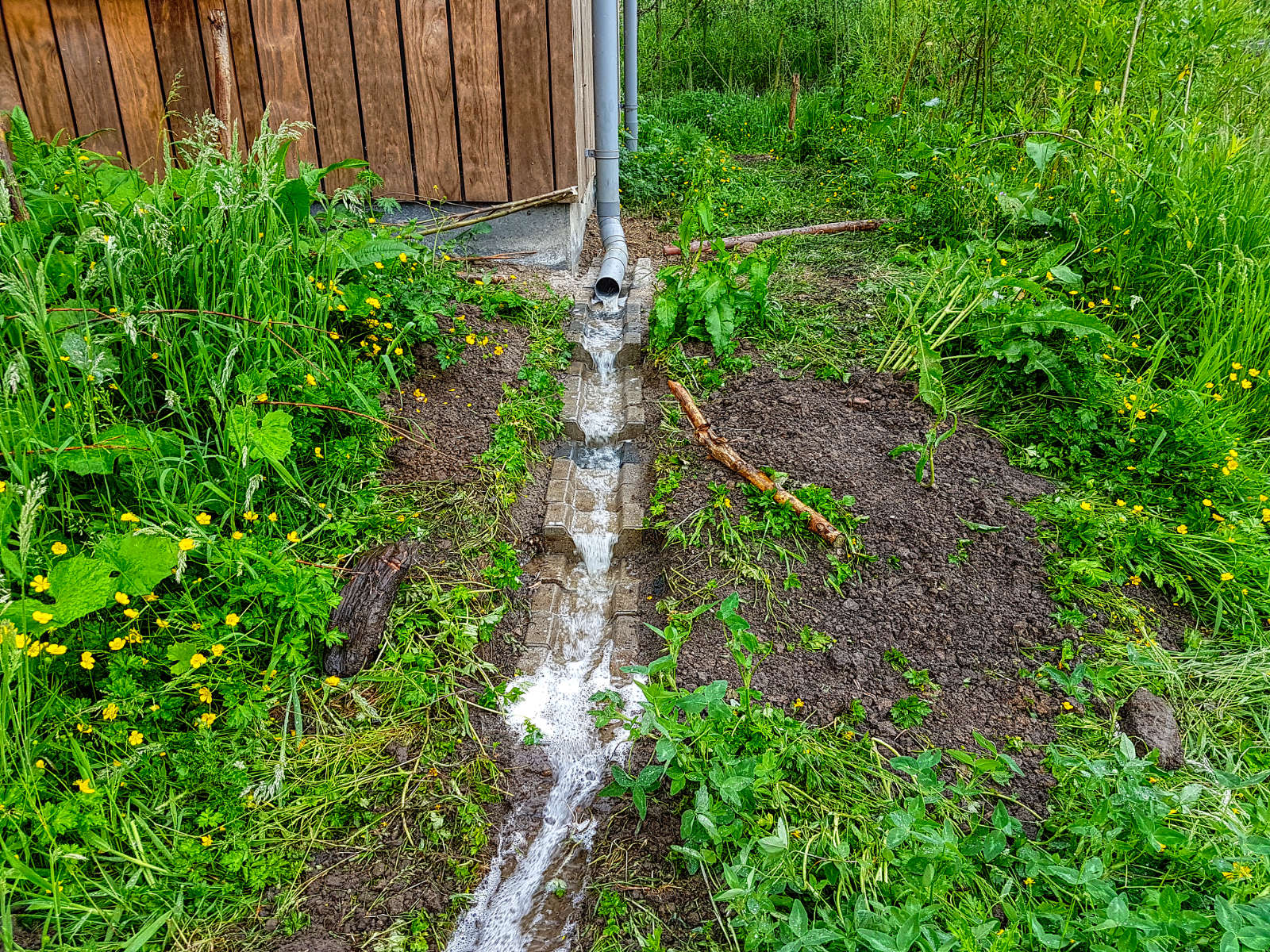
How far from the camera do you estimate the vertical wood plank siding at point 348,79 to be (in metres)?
4.38

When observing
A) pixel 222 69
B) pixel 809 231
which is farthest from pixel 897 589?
pixel 222 69

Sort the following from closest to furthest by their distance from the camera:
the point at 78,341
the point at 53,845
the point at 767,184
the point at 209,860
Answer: the point at 53,845, the point at 209,860, the point at 78,341, the point at 767,184

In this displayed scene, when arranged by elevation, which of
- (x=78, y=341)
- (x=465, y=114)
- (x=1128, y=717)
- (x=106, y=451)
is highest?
(x=465, y=114)

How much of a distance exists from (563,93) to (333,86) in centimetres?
135

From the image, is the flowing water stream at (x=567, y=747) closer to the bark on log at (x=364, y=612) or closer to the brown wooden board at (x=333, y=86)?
the bark on log at (x=364, y=612)

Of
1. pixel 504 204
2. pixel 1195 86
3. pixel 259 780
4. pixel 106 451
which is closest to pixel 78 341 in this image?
pixel 106 451

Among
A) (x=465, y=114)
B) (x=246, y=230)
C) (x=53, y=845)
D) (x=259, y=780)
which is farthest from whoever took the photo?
(x=465, y=114)

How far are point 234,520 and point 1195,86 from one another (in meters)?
5.79

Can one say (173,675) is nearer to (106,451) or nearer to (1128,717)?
(106,451)

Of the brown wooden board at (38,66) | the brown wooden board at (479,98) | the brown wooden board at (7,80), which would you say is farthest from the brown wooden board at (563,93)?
the brown wooden board at (7,80)

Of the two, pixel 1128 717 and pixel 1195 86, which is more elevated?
pixel 1195 86

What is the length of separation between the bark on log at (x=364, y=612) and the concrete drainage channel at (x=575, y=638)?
0.55 meters

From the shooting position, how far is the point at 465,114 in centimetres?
456

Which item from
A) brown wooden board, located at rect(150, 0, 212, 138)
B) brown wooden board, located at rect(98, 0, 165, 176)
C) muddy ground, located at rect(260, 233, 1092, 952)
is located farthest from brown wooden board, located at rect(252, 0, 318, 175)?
muddy ground, located at rect(260, 233, 1092, 952)
